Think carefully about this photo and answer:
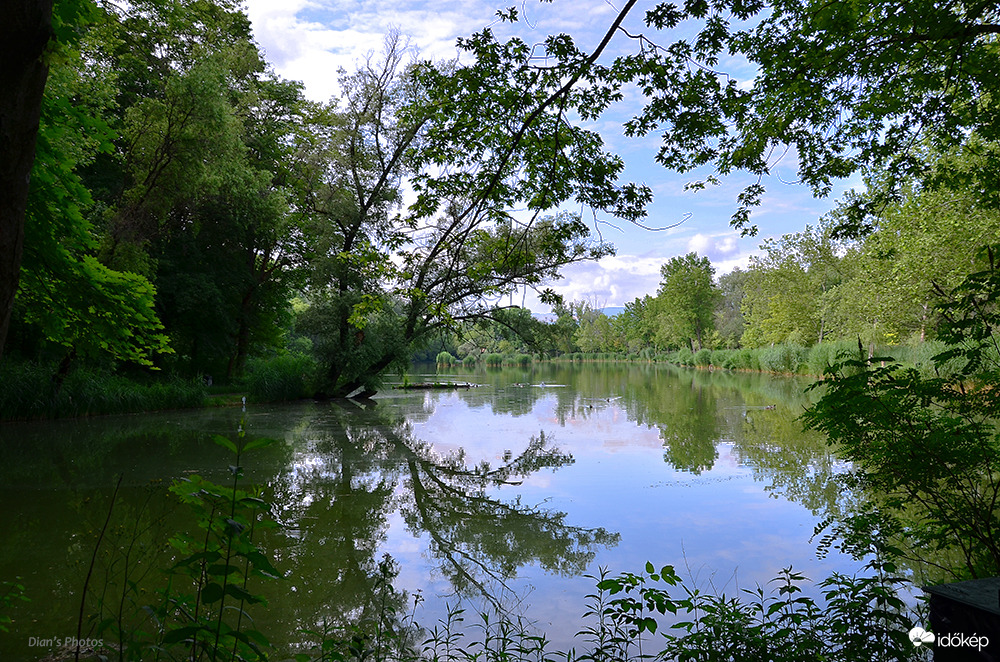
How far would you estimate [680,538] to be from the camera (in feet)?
17.6

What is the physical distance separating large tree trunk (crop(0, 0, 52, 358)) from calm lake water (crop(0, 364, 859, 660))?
1.30 meters

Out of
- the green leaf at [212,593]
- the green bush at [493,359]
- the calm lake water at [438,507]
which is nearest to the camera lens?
the green leaf at [212,593]

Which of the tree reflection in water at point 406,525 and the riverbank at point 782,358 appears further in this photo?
the riverbank at point 782,358

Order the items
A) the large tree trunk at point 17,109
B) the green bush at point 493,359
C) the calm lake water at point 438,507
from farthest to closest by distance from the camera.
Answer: the green bush at point 493,359
the calm lake water at point 438,507
the large tree trunk at point 17,109

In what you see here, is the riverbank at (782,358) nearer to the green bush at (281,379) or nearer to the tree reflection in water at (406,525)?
the tree reflection in water at (406,525)

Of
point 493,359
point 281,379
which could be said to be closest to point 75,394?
point 281,379

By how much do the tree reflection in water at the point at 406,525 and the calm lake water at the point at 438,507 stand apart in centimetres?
3

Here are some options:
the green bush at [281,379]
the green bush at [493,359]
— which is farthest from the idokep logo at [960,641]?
the green bush at [493,359]

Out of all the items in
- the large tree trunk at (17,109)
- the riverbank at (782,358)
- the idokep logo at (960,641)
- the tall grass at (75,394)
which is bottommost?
the tall grass at (75,394)

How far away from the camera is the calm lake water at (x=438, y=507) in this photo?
4151 mm

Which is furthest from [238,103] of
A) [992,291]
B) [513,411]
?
[992,291]

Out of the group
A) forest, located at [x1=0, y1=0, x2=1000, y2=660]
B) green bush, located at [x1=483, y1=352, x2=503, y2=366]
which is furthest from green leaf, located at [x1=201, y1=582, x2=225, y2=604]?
green bush, located at [x1=483, y1=352, x2=503, y2=366]

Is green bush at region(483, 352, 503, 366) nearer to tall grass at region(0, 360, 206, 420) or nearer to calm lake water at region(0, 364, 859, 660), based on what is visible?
tall grass at region(0, 360, 206, 420)

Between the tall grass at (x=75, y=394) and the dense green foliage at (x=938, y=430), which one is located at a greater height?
the dense green foliage at (x=938, y=430)
